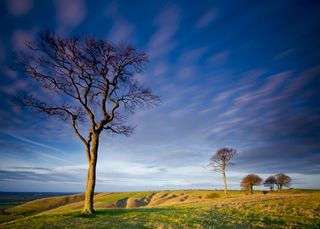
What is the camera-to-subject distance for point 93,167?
16891mm

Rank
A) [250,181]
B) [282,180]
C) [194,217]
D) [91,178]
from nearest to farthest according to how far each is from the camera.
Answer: [194,217]
[91,178]
[250,181]
[282,180]

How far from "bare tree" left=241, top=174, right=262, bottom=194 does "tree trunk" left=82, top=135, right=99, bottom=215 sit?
71.1 m

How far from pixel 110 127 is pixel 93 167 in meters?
4.59

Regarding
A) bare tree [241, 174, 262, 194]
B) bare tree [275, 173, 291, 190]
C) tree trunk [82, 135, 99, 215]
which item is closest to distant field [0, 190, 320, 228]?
tree trunk [82, 135, 99, 215]

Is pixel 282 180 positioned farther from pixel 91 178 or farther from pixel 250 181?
pixel 91 178

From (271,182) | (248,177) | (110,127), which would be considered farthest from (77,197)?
(110,127)

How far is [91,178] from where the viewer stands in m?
16.7

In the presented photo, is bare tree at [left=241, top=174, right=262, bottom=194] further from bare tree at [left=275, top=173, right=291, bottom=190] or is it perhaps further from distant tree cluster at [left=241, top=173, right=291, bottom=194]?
bare tree at [left=275, top=173, right=291, bottom=190]

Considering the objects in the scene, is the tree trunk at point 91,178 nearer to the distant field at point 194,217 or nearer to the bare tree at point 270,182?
the distant field at point 194,217

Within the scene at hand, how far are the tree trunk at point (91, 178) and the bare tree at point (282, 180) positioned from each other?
297 ft

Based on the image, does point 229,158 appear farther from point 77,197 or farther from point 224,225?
point 77,197

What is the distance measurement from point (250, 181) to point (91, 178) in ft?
234

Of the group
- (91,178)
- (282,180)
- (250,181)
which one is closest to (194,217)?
(91,178)

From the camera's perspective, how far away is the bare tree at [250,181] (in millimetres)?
70625
